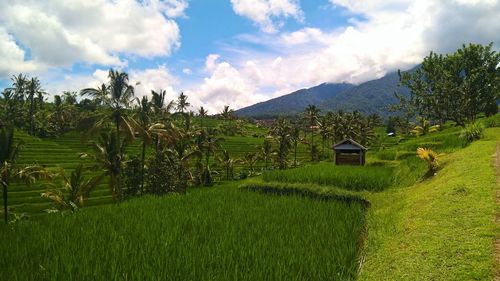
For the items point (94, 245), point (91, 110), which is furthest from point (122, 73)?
point (91, 110)

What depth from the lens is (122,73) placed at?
26.8m

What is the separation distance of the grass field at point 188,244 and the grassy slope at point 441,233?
907 millimetres

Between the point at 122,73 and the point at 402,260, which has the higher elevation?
the point at 122,73

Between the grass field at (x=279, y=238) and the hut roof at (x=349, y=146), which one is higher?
the hut roof at (x=349, y=146)

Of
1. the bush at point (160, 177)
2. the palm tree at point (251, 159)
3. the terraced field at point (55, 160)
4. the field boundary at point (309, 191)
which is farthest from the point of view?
the palm tree at point (251, 159)

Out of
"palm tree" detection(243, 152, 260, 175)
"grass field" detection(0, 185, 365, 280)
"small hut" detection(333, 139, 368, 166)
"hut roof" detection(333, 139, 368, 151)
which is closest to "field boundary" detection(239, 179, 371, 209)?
"grass field" detection(0, 185, 365, 280)

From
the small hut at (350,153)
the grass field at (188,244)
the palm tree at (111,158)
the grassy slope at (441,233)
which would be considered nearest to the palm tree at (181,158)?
the palm tree at (111,158)

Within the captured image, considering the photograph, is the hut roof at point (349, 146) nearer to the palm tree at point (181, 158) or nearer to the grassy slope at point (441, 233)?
the palm tree at point (181, 158)

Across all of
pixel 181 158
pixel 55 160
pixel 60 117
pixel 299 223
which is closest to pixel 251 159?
pixel 181 158

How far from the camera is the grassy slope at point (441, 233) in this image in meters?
6.68

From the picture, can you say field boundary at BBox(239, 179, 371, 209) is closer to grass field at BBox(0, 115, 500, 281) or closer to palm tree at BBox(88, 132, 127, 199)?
grass field at BBox(0, 115, 500, 281)

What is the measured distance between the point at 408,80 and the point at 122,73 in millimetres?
24051

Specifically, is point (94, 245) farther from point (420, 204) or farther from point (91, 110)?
point (91, 110)

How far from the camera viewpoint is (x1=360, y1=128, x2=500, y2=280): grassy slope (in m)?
6.68
